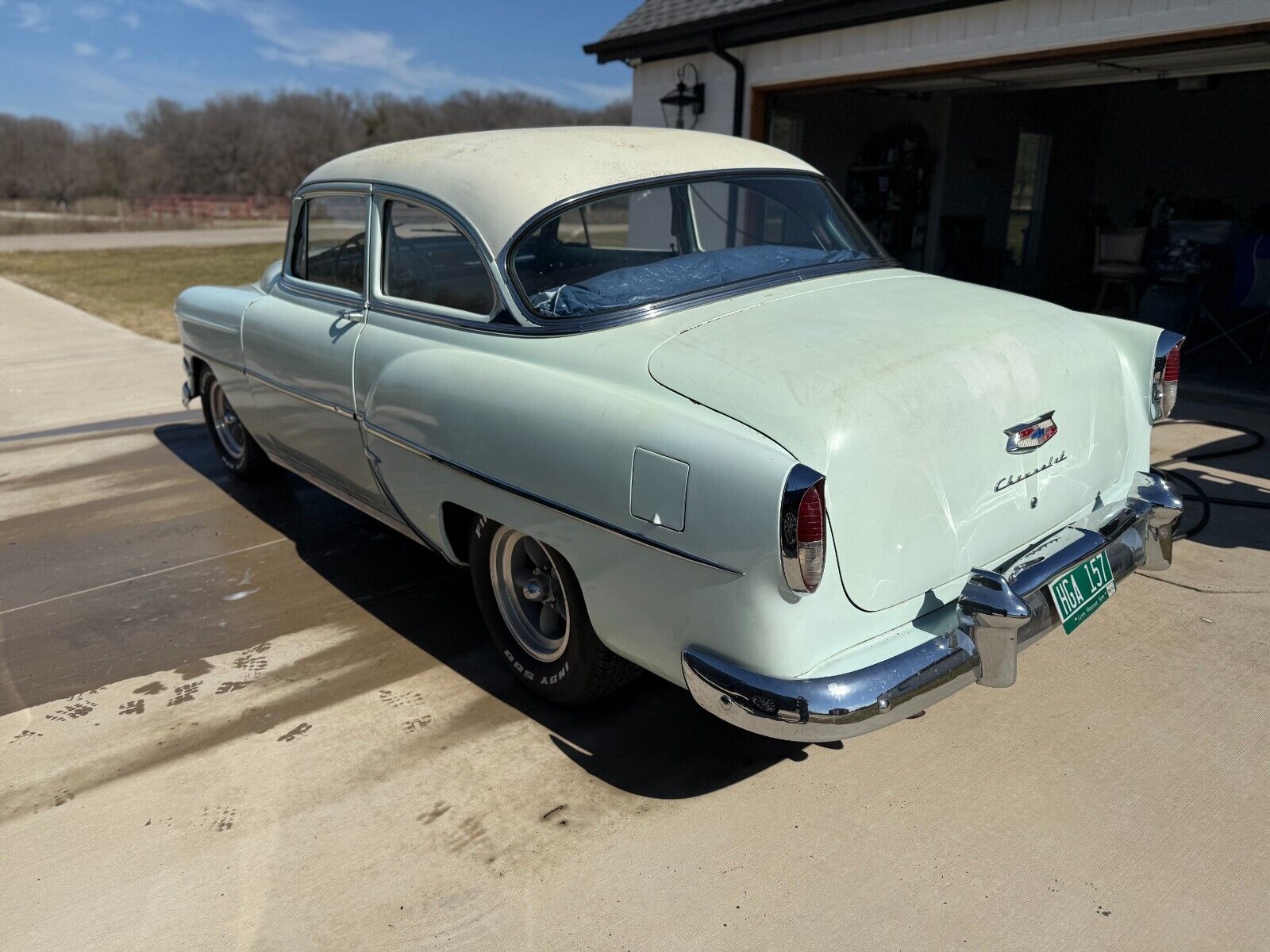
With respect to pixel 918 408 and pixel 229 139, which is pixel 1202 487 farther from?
pixel 229 139

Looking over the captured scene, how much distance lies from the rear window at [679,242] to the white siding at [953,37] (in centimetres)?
373

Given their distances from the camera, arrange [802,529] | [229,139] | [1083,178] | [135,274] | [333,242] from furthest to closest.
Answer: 1. [229,139]
2. [135,274]
3. [1083,178]
4. [333,242]
5. [802,529]

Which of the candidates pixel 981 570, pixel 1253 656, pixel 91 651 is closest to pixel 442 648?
pixel 91 651

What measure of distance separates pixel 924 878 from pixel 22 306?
14.9 metres

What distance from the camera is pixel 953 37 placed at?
7230mm

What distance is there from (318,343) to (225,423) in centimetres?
215

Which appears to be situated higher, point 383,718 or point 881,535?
point 881,535

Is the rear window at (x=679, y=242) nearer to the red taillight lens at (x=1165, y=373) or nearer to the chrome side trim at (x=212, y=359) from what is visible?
the red taillight lens at (x=1165, y=373)

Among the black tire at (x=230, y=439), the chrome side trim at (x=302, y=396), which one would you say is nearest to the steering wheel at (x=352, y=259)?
the chrome side trim at (x=302, y=396)

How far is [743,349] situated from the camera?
260cm

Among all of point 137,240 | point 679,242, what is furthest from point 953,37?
point 137,240

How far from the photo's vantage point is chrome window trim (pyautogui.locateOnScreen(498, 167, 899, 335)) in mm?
2926

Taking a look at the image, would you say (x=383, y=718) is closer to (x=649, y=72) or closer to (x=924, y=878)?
(x=924, y=878)

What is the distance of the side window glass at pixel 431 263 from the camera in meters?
3.26
